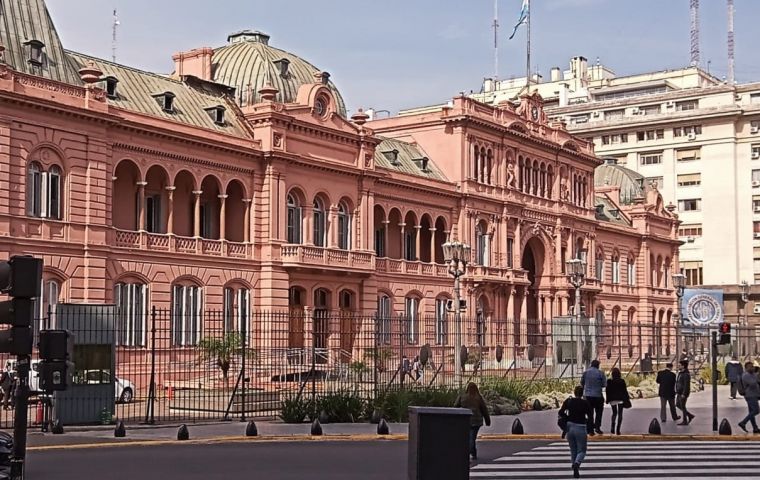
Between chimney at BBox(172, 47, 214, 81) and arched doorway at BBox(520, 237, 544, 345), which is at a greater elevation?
chimney at BBox(172, 47, 214, 81)

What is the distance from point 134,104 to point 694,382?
2527cm

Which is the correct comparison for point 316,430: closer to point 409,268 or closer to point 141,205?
point 141,205

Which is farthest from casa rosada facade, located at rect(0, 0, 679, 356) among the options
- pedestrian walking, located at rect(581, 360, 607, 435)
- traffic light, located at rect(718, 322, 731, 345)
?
pedestrian walking, located at rect(581, 360, 607, 435)

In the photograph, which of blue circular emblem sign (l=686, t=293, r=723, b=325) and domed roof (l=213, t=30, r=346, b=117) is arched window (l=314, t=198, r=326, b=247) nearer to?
domed roof (l=213, t=30, r=346, b=117)

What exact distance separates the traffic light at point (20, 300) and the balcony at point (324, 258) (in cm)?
3579

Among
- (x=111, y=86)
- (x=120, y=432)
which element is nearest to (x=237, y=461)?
(x=120, y=432)

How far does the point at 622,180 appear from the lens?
89.9 metres

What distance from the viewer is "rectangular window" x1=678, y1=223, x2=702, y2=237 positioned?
104125 mm

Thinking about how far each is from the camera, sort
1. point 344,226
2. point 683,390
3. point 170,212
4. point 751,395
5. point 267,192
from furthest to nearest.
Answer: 1. point 344,226
2. point 267,192
3. point 170,212
4. point 683,390
5. point 751,395

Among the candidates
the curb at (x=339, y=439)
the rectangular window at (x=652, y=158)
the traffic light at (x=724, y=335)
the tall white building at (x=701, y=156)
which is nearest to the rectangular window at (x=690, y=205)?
the tall white building at (x=701, y=156)

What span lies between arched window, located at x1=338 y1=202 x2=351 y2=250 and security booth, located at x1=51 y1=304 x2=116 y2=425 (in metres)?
24.7

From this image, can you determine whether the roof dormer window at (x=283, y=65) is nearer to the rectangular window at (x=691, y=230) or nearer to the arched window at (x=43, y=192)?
the arched window at (x=43, y=192)

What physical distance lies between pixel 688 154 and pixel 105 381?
275 ft

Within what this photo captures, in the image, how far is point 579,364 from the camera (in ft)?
132
